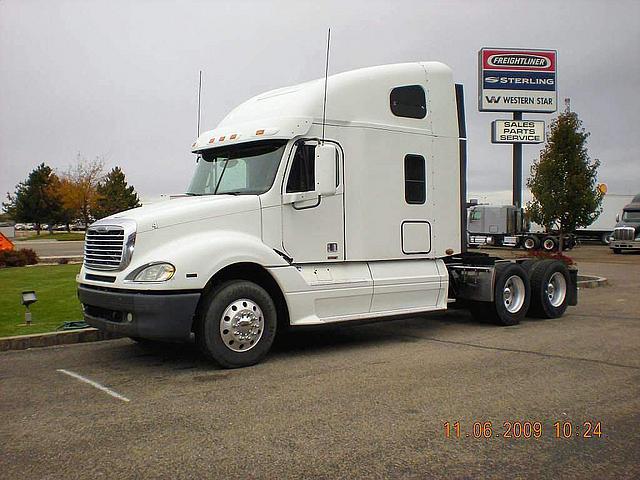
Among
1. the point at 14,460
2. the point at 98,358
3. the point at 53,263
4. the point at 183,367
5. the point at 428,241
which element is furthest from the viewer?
the point at 53,263

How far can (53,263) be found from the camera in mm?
20141

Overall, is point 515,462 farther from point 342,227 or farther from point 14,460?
point 342,227

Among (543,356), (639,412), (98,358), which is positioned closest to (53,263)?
(98,358)

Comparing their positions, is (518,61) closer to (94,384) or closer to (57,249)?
(57,249)

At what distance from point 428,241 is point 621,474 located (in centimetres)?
535

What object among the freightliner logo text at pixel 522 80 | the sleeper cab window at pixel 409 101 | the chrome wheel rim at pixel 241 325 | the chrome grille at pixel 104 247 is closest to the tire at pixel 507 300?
the sleeper cab window at pixel 409 101

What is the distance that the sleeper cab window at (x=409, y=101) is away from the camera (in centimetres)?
888

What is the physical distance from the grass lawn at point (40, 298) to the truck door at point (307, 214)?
3828 millimetres

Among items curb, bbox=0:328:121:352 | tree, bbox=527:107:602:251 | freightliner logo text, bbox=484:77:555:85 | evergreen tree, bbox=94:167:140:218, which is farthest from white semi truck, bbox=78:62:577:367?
evergreen tree, bbox=94:167:140:218

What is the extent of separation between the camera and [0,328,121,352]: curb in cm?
831

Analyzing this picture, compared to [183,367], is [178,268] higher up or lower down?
higher up

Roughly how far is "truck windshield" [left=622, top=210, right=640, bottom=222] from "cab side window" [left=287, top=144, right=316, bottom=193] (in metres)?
33.1

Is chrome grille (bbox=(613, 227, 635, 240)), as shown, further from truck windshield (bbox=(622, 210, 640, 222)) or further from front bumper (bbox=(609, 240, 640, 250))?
truck windshield (bbox=(622, 210, 640, 222))

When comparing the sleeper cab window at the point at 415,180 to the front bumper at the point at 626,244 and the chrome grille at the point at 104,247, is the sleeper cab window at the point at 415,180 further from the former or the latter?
the front bumper at the point at 626,244
